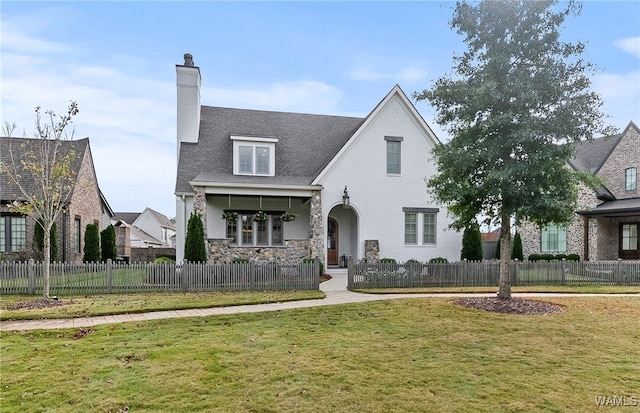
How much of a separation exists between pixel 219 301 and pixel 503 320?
7.41m

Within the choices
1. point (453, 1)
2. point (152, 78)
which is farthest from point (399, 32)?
point (152, 78)

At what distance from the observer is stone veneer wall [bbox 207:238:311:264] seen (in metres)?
17.3

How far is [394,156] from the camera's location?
19312mm

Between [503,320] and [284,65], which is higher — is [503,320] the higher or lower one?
the lower one

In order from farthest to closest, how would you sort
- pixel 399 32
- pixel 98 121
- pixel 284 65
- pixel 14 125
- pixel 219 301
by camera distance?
pixel 284 65 < pixel 98 121 < pixel 399 32 < pixel 14 125 < pixel 219 301

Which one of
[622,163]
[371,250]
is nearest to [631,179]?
[622,163]

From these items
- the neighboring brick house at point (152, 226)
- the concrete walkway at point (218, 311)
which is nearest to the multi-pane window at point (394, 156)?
the concrete walkway at point (218, 311)

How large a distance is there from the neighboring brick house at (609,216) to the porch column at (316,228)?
43.7 ft

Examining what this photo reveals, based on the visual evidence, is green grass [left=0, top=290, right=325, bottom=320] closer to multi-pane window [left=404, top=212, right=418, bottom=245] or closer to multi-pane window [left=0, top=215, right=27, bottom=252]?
multi-pane window [left=404, top=212, right=418, bottom=245]

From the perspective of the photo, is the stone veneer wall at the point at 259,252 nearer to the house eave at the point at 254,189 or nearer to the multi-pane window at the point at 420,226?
the house eave at the point at 254,189

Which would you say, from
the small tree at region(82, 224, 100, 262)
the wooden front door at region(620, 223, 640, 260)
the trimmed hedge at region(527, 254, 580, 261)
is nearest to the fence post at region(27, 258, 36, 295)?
the small tree at region(82, 224, 100, 262)

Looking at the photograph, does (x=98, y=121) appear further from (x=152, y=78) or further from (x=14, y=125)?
(x=14, y=125)

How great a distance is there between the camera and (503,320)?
9062mm

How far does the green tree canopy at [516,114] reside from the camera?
33.2ft
